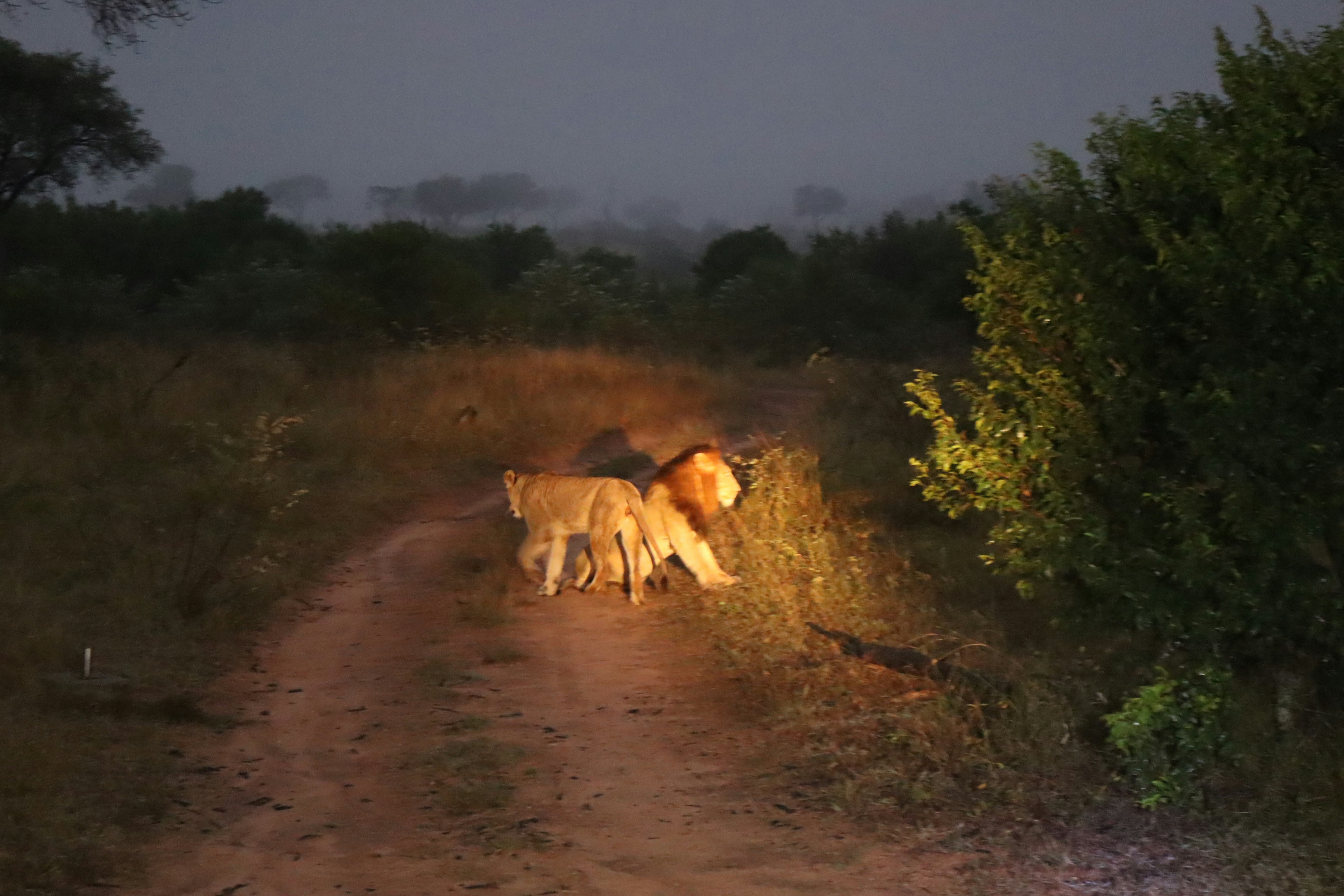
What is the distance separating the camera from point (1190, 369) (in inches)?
209

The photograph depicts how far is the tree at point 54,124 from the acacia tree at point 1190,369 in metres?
20.1

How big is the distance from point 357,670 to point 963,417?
A: 414cm

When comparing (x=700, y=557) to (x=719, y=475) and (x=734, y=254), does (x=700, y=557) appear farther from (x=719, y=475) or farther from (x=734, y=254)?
(x=734, y=254)

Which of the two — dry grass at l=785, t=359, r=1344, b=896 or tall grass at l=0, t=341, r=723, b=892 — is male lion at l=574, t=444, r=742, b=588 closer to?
dry grass at l=785, t=359, r=1344, b=896

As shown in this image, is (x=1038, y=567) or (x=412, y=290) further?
(x=412, y=290)

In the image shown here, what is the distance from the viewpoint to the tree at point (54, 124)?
2088 centimetres

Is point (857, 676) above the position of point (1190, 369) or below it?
below

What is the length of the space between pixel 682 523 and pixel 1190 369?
476 cm

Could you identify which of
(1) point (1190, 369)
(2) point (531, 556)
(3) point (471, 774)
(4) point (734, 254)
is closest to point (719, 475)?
(2) point (531, 556)

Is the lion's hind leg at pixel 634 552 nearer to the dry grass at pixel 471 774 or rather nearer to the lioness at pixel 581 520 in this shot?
the lioness at pixel 581 520

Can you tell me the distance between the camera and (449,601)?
969cm

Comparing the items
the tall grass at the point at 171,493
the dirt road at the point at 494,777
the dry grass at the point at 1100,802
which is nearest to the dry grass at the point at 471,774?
the dirt road at the point at 494,777

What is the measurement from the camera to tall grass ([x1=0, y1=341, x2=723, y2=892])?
18.9 feet

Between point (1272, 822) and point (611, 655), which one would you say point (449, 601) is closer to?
point (611, 655)
